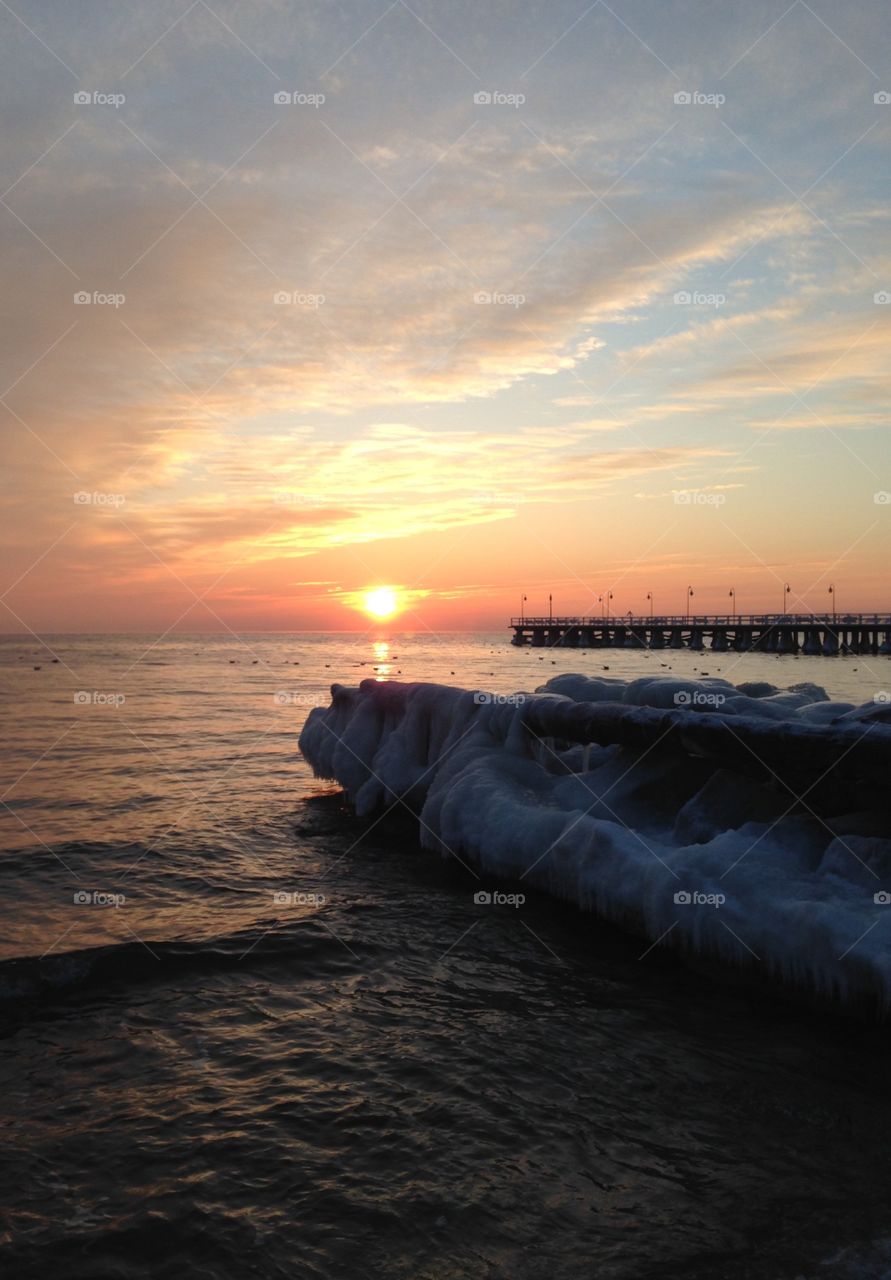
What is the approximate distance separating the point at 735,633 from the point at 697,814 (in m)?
103

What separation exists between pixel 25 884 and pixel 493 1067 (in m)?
9.21

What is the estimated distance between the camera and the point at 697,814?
37.6 feet

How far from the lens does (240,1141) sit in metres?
6.46

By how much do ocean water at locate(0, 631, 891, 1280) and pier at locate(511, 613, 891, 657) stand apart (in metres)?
93.5

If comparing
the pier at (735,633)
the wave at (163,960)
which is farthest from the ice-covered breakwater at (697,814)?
the pier at (735,633)

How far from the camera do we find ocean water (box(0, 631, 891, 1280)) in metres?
5.33

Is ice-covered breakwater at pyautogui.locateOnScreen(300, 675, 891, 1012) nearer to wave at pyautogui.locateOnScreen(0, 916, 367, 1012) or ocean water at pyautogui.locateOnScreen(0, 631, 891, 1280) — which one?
ocean water at pyautogui.locateOnScreen(0, 631, 891, 1280)

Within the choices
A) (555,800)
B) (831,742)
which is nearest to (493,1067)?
(831,742)

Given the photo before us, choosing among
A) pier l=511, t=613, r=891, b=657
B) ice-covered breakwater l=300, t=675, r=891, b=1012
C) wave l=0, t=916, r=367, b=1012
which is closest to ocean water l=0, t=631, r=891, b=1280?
wave l=0, t=916, r=367, b=1012

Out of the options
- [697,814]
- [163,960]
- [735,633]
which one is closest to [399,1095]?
[163,960]

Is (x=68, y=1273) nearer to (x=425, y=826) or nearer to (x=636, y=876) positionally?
(x=636, y=876)

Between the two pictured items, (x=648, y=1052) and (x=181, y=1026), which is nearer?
(x=648, y=1052)

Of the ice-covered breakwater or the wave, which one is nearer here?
the ice-covered breakwater

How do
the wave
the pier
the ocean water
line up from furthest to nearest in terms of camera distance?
the pier < the wave < the ocean water
